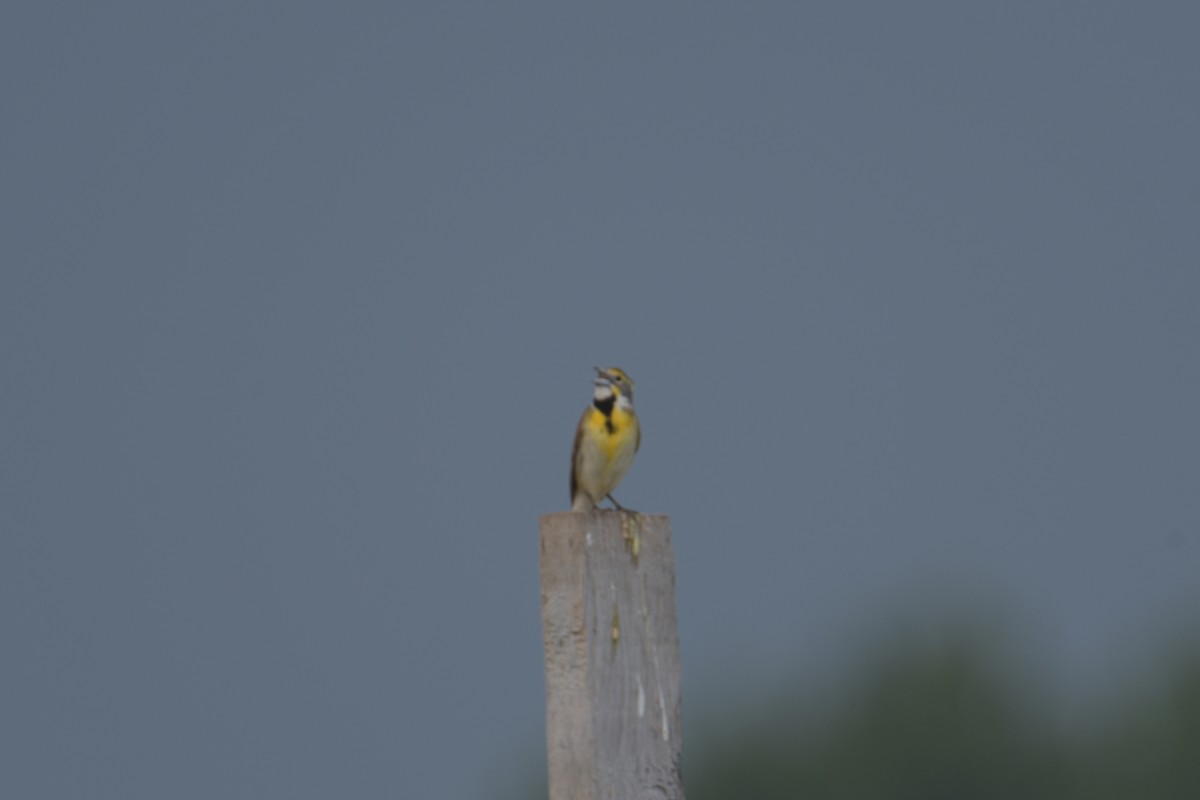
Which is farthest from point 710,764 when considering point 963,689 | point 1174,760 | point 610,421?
point 610,421

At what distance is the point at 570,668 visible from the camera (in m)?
5.92

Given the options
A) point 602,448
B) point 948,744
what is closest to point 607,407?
point 602,448

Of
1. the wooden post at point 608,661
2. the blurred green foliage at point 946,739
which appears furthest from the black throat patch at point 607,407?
the blurred green foliage at point 946,739

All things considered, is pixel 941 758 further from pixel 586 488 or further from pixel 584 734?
pixel 584 734

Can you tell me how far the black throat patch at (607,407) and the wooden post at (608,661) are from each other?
5.05 meters

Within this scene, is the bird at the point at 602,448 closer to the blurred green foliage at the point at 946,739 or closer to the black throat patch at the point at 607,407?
the black throat patch at the point at 607,407

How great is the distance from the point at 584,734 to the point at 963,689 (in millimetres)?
35378

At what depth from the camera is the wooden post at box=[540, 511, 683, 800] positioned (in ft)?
19.3

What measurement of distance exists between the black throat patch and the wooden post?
5052 millimetres

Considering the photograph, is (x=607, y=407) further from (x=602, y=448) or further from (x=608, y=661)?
(x=608, y=661)

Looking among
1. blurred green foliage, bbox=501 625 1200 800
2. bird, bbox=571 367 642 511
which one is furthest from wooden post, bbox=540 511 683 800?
blurred green foliage, bbox=501 625 1200 800

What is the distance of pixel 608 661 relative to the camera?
19.5 ft

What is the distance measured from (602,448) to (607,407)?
37 cm

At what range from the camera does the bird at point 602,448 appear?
11133mm
